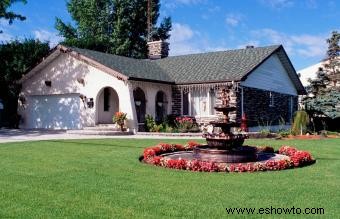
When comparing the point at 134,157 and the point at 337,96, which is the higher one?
the point at 337,96

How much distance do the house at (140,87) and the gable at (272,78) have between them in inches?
2.4

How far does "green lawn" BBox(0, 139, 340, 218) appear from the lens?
21.5 ft

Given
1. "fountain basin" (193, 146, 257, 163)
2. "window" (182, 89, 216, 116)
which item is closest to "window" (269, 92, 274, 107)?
"window" (182, 89, 216, 116)

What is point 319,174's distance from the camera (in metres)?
9.88

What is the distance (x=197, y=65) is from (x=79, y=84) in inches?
310

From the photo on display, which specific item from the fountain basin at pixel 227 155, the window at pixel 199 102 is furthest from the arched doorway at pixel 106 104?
the fountain basin at pixel 227 155

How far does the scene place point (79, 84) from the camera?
25500 millimetres

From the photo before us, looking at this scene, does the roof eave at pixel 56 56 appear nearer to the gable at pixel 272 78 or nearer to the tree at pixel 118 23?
the gable at pixel 272 78

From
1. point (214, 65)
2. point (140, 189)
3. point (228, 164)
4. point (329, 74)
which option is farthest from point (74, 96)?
point (329, 74)

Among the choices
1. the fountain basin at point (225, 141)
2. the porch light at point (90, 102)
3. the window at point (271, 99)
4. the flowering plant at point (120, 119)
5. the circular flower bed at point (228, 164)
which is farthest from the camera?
the window at point (271, 99)

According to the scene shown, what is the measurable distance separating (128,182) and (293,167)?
4720mm

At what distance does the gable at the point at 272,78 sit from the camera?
2597 centimetres

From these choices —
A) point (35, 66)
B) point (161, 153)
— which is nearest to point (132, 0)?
point (35, 66)

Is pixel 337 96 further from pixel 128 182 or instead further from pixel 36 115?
pixel 128 182
